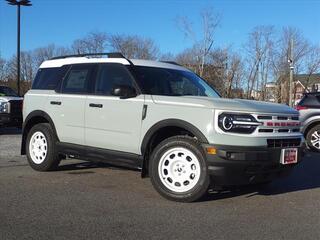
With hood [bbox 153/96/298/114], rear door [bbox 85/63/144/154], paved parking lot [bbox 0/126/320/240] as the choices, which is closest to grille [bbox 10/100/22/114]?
paved parking lot [bbox 0/126/320/240]

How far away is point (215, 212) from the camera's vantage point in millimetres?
5859

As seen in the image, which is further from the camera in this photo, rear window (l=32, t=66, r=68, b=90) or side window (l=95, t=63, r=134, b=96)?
rear window (l=32, t=66, r=68, b=90)

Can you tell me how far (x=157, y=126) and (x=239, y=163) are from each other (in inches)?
49.1

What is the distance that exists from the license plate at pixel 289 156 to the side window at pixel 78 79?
3147 mm

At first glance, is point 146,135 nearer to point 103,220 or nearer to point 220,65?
point 103,220

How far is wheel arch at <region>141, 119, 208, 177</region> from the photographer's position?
6.27 m

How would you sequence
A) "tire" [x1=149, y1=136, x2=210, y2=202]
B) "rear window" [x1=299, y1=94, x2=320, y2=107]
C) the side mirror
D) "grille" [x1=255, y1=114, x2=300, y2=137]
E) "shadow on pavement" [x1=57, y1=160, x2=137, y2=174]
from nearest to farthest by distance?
"grille" [x1=255, y1=114, x2=300, y2=137], "tire" [x1=149, y1=136, x2=210, y2=202], the side mirror, "shadow on pavement" [x1=57, y1=160, x2=137, y2=174], "rear window" [x1=299, y1=94, x2=320, y2=107]

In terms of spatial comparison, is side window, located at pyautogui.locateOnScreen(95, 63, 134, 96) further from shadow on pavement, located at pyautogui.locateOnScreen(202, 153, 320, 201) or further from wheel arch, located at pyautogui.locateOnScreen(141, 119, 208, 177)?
shadow on pavement, located at pyautogui.locateOnScreen(202, 153, 320, 201)

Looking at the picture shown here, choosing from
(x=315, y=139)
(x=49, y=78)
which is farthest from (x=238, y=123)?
(x=315, y=139)

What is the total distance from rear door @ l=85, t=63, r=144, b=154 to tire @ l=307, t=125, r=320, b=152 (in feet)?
23.4

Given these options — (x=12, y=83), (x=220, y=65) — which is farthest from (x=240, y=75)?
(x=12, y=83)

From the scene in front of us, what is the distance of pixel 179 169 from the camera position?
6.40 m

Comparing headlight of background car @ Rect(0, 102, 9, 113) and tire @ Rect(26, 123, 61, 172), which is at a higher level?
headlight of background car @ Rect(0, 102, 9, 113)

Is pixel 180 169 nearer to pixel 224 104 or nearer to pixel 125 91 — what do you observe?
pixel 224 104
